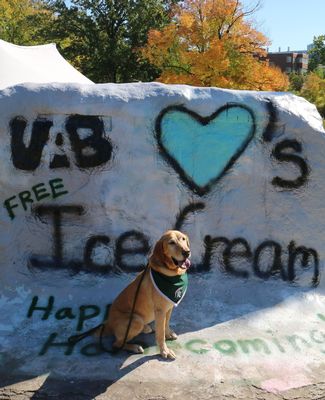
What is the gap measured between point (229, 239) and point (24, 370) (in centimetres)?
238

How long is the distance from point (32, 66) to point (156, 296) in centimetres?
863

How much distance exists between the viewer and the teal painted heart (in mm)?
4766

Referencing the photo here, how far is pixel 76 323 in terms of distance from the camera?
427 centimetres

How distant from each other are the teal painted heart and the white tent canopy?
18.5 ft

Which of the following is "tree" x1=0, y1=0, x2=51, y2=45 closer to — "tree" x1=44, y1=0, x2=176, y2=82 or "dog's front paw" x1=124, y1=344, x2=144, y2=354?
"tree" x1=44, y1=0, x2=176, y2=82

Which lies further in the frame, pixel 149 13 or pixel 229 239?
pixel 149 13

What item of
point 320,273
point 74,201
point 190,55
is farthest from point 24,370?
point 190,55

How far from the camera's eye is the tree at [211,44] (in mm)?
18031

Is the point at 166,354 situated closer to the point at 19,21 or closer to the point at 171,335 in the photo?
the point at 171,335

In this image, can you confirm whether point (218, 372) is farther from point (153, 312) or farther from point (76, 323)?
point (76, 323)

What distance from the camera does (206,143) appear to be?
15.9 feet

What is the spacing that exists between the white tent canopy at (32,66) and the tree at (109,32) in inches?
415

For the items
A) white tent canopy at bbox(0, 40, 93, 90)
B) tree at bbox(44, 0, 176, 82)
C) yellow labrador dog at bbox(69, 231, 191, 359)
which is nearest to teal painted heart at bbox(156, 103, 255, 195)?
yellow labrador dog at bbox(69, 231, 191, 359)

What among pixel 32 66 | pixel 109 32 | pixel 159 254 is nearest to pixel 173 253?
pixel 159 254
